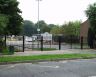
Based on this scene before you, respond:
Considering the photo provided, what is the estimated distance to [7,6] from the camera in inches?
1124

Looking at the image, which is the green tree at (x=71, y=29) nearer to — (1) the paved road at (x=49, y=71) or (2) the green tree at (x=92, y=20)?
(2) the green tree at (x=92, y=20)

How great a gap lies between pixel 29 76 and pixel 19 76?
1.49 feet

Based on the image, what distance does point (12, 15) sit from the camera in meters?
30.1

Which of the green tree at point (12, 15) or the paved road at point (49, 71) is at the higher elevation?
the green tree at point (12, 15)

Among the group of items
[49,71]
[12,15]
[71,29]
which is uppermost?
[71,29]

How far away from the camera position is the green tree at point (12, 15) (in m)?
28.4

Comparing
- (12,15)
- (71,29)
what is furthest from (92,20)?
(71,29)

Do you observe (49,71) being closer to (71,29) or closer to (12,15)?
(12,15)

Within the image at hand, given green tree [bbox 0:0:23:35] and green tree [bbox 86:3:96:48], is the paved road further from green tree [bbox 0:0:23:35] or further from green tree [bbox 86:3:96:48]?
green tree [bbox 86:3:96:48]

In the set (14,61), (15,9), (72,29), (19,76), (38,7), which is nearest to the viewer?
(19,76)

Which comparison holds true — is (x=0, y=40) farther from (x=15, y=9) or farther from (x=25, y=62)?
(x=25, y=62)

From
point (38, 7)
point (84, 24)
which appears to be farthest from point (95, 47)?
point (38, 7)

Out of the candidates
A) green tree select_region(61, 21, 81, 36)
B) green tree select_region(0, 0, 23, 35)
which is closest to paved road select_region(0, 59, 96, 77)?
green tree select_region(0, 0, 23, 35)

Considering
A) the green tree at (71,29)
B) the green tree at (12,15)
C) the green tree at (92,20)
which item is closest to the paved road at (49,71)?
the green tree at (12,15)
